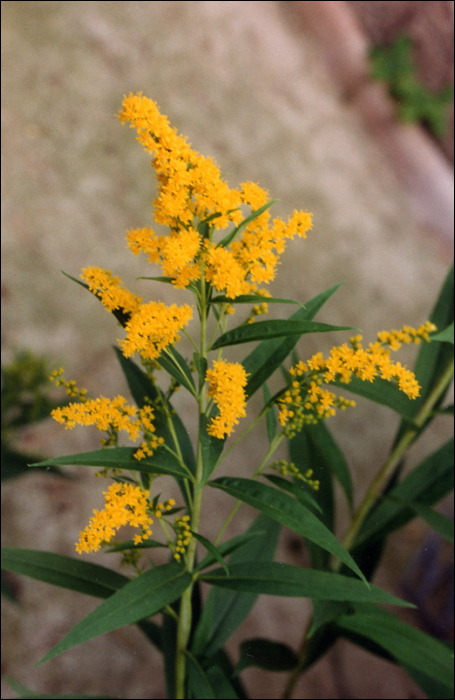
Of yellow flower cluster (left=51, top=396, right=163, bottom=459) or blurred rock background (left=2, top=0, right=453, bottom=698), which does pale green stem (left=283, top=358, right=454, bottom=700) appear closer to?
blurred rock background (left=2, top=0, right=453, bottom=698)

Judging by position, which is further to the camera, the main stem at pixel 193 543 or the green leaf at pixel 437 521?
the green leaf at pixel 437 521

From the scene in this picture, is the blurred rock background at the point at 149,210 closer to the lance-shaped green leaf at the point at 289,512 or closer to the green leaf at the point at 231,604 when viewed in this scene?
the green leaf at the point at 231,604

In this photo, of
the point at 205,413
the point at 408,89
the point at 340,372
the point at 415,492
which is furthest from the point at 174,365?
the point at 408,89

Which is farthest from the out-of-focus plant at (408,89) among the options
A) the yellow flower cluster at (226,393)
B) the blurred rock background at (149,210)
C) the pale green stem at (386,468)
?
the yellow flower cluster at (226,393)

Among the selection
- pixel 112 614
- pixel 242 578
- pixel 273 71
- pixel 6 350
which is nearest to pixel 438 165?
pixel 273 71

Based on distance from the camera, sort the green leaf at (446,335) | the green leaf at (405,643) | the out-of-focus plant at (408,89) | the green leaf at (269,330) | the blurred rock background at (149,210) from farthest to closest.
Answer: the out-of-focus plant at (408,89)
the blurred rock background at (149,210)
the green leaf at (405,643)
the green leaf at (446,335)
the green leaf at (269,330)

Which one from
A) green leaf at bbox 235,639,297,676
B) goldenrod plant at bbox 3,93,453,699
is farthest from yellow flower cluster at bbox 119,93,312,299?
green leaf at bbox 235,639,297,676
